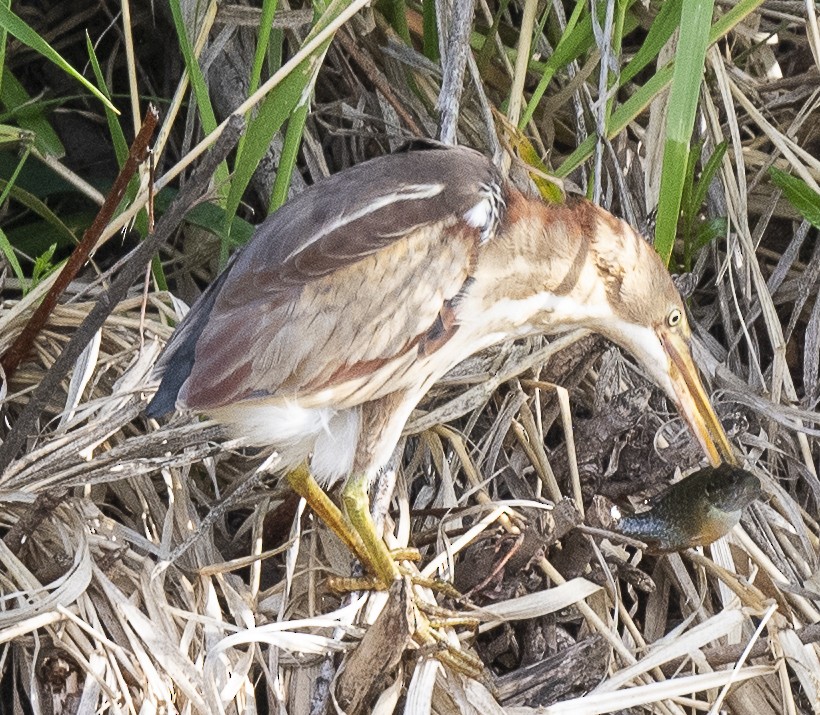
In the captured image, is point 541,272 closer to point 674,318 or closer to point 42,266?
point 674,318

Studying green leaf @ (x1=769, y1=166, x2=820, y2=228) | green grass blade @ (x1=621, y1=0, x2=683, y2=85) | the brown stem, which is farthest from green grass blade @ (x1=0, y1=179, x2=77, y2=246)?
green leaf @ (x1=769, y1=166, x2=820, y2=228)

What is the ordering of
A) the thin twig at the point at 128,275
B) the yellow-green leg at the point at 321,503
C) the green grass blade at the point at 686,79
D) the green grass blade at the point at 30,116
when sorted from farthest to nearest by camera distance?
1. the green grass blade at the point at 30,116
2. the yellow-green leg at the point at 321,503
3. the green grass blade at the point at 686,79
4. the thin twig at the point at 128,275

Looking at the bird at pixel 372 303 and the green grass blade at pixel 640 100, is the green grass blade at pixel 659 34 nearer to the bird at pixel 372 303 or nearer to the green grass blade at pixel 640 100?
the green grass blade at pixel 640 100

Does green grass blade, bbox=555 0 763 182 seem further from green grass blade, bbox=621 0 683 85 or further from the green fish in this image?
the green fish

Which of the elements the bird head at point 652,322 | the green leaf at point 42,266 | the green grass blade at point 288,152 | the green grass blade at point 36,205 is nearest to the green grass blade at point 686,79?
the bird head at point 652,322

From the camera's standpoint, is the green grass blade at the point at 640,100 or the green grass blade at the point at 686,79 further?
the green grass blade at the point at 640,100
